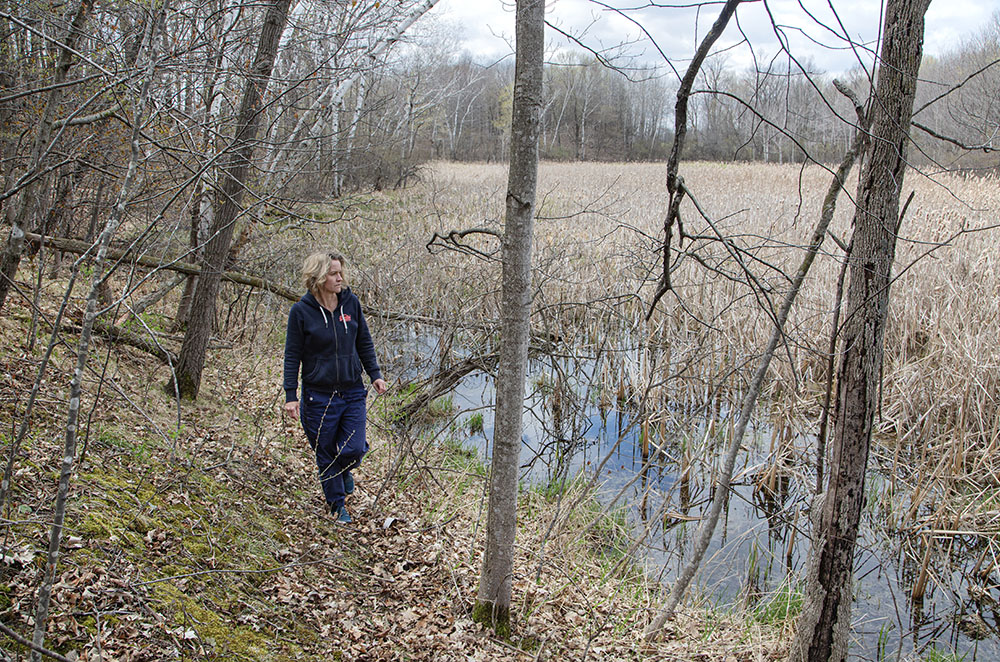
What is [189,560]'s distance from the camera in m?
3.31

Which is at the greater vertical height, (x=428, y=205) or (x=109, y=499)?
(x=428, y=205)

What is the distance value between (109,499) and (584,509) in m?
3.56

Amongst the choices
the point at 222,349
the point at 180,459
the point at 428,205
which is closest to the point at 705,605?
the point at 180,459

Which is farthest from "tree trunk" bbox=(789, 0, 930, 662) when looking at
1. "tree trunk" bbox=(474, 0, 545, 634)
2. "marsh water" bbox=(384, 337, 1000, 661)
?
"tree trunk" bbox=(474, 0, 545, 634)

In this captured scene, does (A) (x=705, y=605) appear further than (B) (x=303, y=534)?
Yes

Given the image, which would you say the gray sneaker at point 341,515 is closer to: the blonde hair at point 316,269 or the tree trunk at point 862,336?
the blonde hair at point 316,269

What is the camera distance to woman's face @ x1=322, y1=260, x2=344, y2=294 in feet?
13.8

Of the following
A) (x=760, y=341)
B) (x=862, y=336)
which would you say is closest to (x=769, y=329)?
(x=760, y=341)

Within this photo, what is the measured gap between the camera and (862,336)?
281 centimetres

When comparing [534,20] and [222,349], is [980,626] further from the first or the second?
[222,349]

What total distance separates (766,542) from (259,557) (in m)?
3.99

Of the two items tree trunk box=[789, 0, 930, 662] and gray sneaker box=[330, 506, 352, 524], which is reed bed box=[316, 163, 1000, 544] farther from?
gray sneaker box=[330, 506, 352, 524]

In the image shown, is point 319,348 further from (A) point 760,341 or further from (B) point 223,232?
(A) point 760,341

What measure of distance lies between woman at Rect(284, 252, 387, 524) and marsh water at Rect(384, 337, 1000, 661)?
897mm
